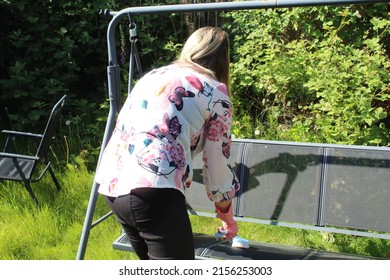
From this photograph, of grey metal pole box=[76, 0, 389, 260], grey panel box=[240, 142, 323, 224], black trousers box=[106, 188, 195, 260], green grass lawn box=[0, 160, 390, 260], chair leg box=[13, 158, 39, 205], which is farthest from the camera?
chair leg box=[13, 158, 39, 205]

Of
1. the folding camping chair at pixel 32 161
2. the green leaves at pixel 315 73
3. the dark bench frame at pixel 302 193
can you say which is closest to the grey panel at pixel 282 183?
the dark bench frame at pixel 302 193

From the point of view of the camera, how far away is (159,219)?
2.31m

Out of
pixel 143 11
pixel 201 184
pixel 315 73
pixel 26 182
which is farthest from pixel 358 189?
pixel 26 182

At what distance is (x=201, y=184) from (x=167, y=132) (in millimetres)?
1394

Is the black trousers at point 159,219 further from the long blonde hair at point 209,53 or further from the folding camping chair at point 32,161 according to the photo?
the folding camping chair at point 32,161

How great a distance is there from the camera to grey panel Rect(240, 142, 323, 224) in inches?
134

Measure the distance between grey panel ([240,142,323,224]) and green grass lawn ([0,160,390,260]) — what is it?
0.54 meters

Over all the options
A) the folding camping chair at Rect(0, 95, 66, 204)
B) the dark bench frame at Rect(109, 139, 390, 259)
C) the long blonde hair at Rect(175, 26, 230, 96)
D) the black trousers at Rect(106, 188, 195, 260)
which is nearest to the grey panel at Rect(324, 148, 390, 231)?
the dark bench frame at Rect(109, 139, 390, 259)

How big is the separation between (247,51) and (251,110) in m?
0.56

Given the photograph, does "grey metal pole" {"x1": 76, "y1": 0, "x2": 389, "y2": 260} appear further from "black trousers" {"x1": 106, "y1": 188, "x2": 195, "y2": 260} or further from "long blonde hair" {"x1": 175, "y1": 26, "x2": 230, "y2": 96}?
"black trousers" {"x1": 106, "y1": 188, "x2": 195, "y2": 260}

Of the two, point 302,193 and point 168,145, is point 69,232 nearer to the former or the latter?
point 302,193

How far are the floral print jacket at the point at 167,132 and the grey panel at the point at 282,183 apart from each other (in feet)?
3.24

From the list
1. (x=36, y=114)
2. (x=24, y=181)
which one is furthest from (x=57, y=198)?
(x=36, y=114)

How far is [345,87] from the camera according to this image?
4.04 metres
